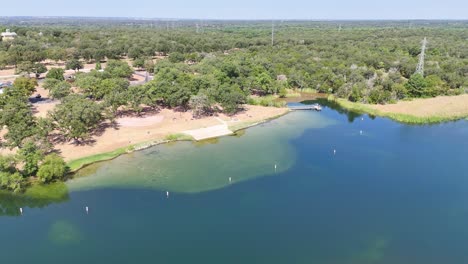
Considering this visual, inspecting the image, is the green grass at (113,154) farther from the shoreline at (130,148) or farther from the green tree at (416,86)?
the green tree at (416,86)

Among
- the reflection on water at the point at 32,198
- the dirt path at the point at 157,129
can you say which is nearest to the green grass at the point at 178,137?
the dirt path at the point at 157,129

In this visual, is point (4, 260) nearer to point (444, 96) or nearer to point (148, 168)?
point (148, 168)

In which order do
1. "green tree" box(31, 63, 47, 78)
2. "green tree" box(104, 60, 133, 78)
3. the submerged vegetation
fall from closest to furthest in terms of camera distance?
the submerged vegetation, "green tree" box(104, 60, 133, 78), "green tree" box(31, 63, 47, 78)


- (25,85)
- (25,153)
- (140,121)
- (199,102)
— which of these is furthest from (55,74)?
(25,153)

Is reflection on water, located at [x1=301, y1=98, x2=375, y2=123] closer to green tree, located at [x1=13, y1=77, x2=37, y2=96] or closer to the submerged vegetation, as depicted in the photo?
the submerged vegetation

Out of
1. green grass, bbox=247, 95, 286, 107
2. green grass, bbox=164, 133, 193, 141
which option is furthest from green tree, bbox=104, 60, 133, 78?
green grass, bbox=164, 133, 193, 141

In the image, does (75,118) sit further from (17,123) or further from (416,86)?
(416,86)
